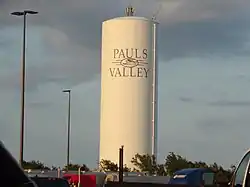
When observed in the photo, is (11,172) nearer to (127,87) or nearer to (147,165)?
(147,165)

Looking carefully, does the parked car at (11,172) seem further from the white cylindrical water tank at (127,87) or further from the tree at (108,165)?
the white cylindrical water tank at (127,87)

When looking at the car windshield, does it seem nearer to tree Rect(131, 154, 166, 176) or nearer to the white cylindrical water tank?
tree Rect(131, 154, 166, 176)

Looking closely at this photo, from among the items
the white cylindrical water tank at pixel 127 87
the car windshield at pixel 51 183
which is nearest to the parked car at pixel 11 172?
the car windshield at pixel 51 183

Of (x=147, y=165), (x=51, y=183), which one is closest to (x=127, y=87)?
(x=147, y=165)

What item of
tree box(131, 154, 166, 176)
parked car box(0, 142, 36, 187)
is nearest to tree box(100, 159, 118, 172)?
tree box(131, 154, 166, 176)

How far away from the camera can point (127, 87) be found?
77.2 metres

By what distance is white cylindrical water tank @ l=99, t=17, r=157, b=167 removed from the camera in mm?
75125

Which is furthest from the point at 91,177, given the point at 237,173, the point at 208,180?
the point at 237,173

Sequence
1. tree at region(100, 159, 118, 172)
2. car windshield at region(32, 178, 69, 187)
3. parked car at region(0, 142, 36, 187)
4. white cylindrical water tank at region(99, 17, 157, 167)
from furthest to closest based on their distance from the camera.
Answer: white cylindrical water tank at region(99, 17, 157, 167) → tree at region(100, 159, 118, 172) → car windshield at region(32, 178, 69, 187) → parked car at region(0, 142, 36, 187)

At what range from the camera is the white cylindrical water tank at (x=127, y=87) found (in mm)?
75125

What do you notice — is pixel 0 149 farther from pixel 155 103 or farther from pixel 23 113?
pixel 155 103

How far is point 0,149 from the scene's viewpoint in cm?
674

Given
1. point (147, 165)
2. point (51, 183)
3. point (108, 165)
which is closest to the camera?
point (51, 183)

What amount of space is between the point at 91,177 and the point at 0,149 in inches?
1265
